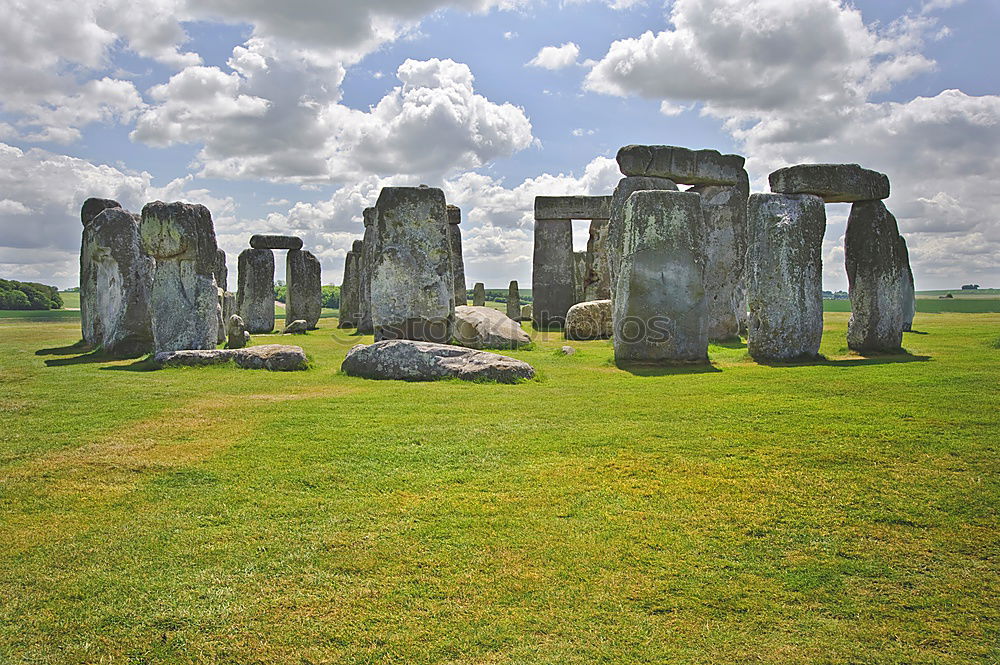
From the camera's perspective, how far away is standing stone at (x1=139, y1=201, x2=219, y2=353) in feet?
35.6

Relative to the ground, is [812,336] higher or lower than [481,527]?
higher

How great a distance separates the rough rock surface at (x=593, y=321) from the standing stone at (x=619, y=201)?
173 cm

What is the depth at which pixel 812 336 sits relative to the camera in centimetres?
1004

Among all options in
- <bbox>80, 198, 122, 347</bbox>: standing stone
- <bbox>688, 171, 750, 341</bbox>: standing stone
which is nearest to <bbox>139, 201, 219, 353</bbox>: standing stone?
<bbox>80, 198, 122, 347</bbox>: standing stone

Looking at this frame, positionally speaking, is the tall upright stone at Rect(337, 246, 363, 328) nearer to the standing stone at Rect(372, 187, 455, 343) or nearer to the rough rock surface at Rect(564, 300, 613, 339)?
the rough rock surface at Rect(564, 300, 613, 339)

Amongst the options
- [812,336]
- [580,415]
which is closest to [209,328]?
[580,415]

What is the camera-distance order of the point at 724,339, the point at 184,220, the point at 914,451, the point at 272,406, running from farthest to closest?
the point at 724,339, the point at 184,220, the point at 272,406, the point at 914,451

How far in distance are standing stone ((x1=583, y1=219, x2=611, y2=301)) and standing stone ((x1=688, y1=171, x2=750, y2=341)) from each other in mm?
5990

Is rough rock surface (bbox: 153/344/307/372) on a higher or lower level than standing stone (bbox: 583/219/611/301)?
lower

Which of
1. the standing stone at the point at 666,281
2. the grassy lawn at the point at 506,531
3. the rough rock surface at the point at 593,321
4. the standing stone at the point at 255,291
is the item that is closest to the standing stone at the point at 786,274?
the standing stone at the point at 666,281

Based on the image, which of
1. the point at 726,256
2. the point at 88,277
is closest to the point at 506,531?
the point at 726,256

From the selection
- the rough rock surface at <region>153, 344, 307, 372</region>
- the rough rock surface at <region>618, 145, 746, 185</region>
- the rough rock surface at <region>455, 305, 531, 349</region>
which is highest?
the rough rock surface at <region>618, 145, 746, 185</region>

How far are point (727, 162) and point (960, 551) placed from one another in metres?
13.1

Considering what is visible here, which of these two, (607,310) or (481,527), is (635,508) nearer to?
(481,527)
